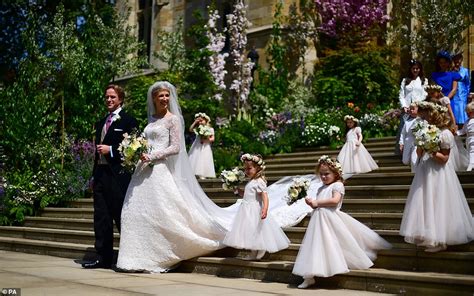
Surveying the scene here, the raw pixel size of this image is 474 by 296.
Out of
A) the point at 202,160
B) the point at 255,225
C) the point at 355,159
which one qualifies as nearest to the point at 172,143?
the point at 255,225

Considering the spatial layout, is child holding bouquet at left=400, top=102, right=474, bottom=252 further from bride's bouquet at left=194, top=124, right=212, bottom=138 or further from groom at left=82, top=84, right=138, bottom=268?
bride's bouquet at left=194, top=124, right=212, bottom=138

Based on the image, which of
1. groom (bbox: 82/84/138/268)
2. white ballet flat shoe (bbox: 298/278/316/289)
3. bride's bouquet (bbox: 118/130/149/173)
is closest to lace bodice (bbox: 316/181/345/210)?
white ballet flat shoe (bbox: 298/278/316/289)

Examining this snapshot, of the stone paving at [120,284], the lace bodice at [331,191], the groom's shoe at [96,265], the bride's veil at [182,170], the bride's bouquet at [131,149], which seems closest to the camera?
the stone paving at [120,284]

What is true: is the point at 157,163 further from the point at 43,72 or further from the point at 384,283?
the point at 43,72

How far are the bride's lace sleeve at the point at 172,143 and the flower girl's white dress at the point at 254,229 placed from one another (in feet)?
3.43

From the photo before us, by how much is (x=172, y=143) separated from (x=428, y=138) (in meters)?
3.20

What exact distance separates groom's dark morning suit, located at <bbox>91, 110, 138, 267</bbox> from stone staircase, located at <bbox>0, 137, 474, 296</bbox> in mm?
1086

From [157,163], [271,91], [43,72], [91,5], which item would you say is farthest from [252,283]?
[91,5]

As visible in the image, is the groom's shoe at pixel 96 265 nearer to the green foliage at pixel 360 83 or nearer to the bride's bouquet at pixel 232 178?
the bride's bouquet at pixel 232 178

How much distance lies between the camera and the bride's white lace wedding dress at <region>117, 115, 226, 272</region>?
8453mm

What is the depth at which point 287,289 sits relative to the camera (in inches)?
273

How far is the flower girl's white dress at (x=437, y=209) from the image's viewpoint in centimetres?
676

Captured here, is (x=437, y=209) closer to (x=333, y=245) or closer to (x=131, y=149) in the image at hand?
(x=333, y=245)

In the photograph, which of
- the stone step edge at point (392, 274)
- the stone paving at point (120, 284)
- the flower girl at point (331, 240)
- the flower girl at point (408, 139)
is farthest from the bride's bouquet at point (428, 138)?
the flower girl at point (408, 139)
